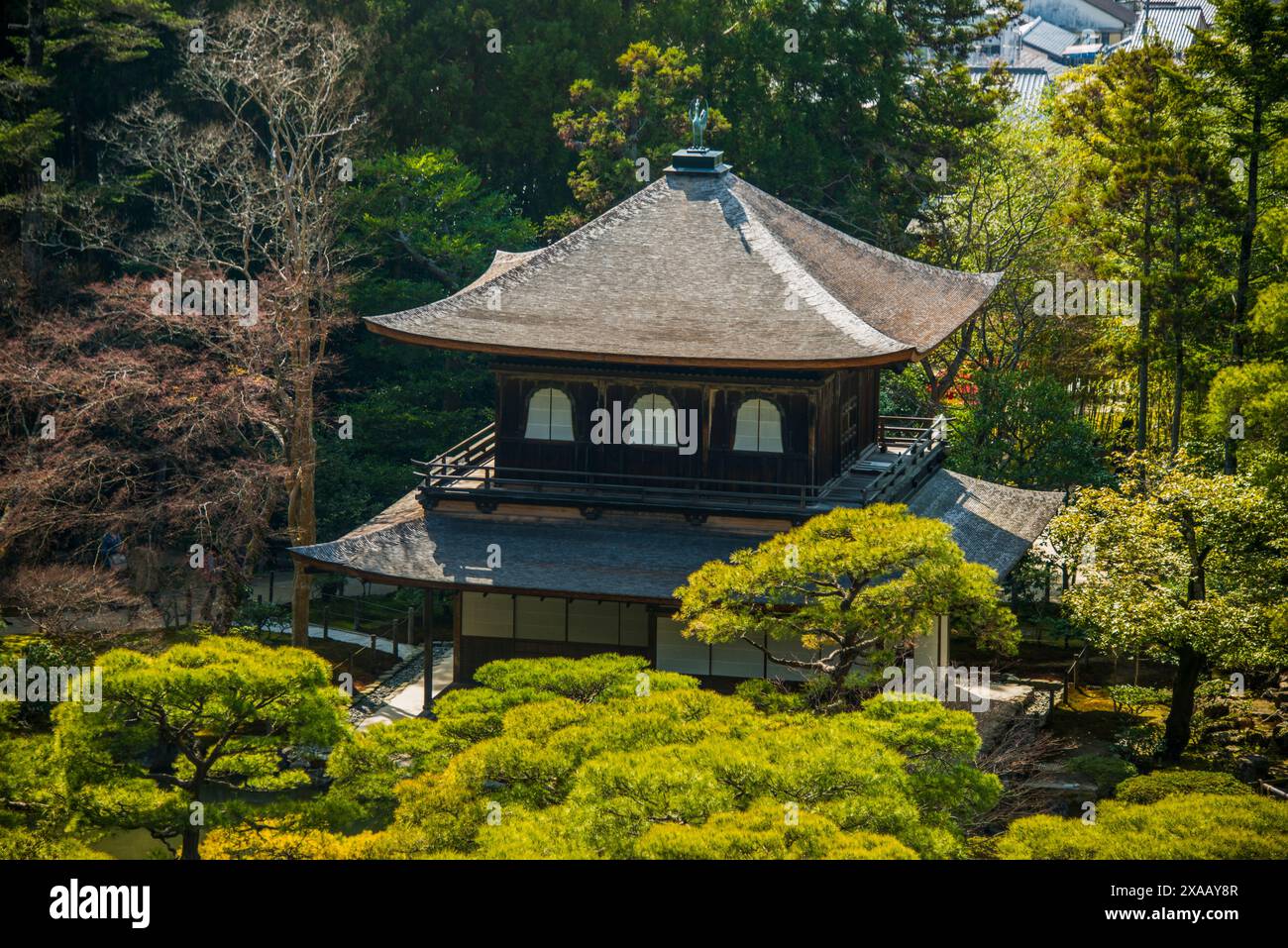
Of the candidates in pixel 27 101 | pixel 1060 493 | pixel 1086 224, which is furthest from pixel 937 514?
pixel 27 101

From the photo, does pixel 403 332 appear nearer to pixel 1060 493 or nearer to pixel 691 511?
pixel 691 511

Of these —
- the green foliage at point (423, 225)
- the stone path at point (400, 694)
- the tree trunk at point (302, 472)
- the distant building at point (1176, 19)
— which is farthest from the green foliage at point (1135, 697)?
the distant building at point (1176, 19)

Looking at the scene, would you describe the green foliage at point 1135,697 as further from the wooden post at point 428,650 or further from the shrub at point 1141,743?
the wooden post at point 428,650

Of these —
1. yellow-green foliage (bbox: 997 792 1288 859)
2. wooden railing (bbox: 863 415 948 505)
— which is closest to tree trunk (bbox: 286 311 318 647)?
wooden railing (bbox: 863 415 948 505)

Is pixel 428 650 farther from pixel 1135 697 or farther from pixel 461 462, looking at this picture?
pixel 1135 697

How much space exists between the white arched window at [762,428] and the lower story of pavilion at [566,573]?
1682mm

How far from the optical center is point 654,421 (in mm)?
33156

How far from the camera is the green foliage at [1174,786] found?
27.0m

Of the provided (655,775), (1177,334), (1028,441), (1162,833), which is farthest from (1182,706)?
(655,775)

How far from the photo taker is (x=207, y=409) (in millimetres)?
36250

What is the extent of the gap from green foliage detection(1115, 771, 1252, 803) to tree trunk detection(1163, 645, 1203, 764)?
155 inches

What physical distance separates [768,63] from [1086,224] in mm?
12324

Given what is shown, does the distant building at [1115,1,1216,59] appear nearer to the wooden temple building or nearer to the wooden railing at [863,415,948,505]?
the wooden railing at [863,415,948,505]

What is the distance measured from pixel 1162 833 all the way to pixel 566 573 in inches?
539
